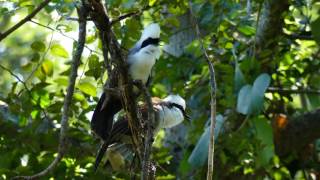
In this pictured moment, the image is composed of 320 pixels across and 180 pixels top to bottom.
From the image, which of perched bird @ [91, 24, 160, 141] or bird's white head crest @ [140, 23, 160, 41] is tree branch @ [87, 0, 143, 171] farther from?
bird's white head crest @ [140, 23, 160, 41]

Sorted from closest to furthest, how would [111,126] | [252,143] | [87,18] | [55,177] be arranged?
[87,18] < [111,126] < [55,177] < [252,143]

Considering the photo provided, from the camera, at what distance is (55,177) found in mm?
4238

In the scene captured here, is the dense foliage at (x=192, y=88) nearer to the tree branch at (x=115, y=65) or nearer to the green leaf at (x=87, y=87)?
the green leaf at (x=87, y=87)

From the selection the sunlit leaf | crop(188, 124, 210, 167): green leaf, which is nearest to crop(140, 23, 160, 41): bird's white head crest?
the sunlit leaf

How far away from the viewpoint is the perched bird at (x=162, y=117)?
3.99 m

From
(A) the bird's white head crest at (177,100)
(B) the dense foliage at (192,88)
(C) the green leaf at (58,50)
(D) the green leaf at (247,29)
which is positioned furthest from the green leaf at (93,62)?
(D) the green leaf at (247,29)

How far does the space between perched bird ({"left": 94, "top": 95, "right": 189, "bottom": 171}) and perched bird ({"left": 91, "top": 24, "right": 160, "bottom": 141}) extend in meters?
0.21

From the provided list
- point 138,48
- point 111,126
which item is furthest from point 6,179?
point 138,48

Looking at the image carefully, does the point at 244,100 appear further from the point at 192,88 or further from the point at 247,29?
the point at 192,88

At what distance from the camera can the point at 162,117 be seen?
4.27m

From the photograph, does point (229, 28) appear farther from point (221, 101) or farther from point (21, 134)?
point (21, 134)

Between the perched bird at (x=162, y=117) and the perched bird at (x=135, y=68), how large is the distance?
0.21 metres

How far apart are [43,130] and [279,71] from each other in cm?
Answer: 185

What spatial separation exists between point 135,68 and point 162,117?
58 centimetres
